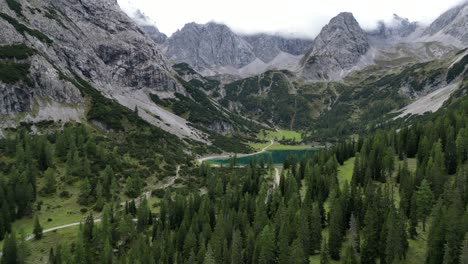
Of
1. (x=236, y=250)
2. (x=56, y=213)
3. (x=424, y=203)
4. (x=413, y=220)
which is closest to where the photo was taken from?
(x=413, y=220)

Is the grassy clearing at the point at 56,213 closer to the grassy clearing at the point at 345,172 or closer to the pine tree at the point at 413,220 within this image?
the grassy clearing at the point at 345,172

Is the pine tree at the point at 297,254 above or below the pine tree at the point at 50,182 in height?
below

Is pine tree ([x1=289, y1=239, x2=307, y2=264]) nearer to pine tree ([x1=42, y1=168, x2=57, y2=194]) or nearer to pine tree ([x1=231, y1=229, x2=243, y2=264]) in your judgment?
pine tree ([x1=231, y1=229, x2=243, y2=264])

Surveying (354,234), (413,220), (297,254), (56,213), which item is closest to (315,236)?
(354,234)

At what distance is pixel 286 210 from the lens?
4021 inches

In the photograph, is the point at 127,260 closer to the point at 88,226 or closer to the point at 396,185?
the point at 88,226

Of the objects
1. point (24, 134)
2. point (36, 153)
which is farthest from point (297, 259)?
point (24, 134)

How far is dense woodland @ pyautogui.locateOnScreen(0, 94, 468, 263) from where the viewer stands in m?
79.7

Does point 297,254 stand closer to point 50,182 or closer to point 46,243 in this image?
point 46,243

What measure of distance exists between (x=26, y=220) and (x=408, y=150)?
5104 inches

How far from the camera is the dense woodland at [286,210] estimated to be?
262 ft

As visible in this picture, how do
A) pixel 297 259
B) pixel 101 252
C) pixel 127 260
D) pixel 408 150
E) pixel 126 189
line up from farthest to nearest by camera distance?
1. pixel 126 189
2. pixel 408 150
3. pixel 101 252
4. pixel 127 260
5. pixel 297 259

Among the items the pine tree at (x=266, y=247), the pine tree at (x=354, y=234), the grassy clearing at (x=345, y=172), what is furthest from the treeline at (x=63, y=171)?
the pine tree at (x=354, y=234)

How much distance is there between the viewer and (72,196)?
141 metres
